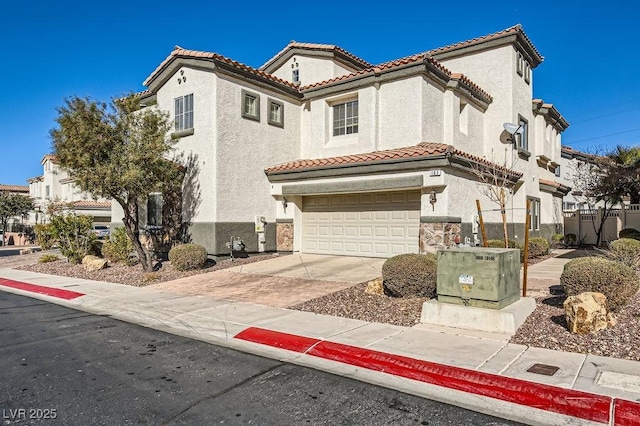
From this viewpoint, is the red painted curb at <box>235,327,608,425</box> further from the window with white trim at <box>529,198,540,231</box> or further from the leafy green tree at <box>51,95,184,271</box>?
the window with white trim at <box>529,198,540,231</box>

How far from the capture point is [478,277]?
7.50 m

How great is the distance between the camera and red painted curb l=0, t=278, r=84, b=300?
1151cm

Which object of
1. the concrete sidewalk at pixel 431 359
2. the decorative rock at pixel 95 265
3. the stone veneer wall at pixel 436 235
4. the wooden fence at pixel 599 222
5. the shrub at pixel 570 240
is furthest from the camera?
the shrub at pixel 570 240

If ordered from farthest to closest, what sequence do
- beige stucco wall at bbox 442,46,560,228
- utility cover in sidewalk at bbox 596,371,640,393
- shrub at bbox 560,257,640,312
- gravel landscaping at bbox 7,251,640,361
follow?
1. beige stucco wall at bbox 442,46,560,228
2. shrub at bbox 560,257,640,312
3. gravel landscaping at bbox 7,251,640,361
4. utility cover in sidewalk at bbox 596,371,640,393

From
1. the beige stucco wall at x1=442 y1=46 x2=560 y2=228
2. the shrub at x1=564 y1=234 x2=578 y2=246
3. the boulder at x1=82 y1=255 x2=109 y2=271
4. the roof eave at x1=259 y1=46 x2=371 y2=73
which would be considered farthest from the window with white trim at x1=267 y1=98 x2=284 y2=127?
the shrub at x1=564 y1=234 x2=578 y2=246

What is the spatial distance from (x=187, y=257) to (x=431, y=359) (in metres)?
9.77

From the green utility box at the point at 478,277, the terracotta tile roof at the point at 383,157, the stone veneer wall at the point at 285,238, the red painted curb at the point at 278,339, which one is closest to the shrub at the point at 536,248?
the terracotta tile roof at the point at 383,157

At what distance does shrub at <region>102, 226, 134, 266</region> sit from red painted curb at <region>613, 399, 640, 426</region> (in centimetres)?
1527

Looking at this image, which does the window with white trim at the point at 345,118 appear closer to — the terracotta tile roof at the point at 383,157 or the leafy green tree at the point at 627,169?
the terracotta tile roof at the point at 383,157

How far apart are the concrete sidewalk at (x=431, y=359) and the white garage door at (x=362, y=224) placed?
279 inches

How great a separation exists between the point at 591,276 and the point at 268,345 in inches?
212

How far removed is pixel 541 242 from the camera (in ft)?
57.7

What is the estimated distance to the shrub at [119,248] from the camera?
16730mm

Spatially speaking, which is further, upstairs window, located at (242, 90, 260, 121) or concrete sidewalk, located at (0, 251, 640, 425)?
upstairs window, located at (242, 90, 260, 121)
